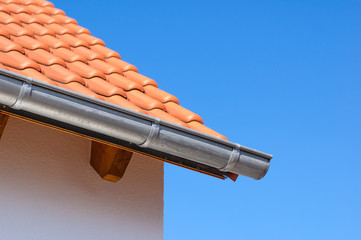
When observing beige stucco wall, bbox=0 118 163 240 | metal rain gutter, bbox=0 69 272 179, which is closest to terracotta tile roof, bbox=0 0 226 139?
metal rain gutter, bbox=0 69 272 179

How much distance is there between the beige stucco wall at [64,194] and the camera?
2.72 meters

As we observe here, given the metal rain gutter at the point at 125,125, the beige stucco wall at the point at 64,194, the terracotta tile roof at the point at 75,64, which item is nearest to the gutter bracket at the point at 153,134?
the metal rain gutter at the point at 125,125

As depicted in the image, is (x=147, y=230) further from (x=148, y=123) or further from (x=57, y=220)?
(x=148, y=123)

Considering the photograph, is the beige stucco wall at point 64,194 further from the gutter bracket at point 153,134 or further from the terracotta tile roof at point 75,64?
the gutter bracket at point 153,134

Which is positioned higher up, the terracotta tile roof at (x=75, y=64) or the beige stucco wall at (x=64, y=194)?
the terracotta tile roof at (x=75, y=64)

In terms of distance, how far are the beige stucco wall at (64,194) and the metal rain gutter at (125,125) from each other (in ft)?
1.96

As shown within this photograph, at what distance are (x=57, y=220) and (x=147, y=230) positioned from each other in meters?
0.62

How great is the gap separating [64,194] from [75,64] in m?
0.87

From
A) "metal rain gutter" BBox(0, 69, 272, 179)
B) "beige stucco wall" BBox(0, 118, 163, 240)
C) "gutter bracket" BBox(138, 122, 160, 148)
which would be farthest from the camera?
"beige stucco wall" BBox(0, 118, 163, 240)

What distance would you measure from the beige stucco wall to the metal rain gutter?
60cm

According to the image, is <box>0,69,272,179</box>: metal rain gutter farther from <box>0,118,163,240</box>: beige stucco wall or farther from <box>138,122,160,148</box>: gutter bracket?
<box>0,118,163,240</box>: beige stucco wall

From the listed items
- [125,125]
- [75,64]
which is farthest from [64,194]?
[75,64]

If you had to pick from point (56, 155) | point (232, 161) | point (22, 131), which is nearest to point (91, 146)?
point (56, 155)

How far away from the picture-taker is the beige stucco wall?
2719 mm
